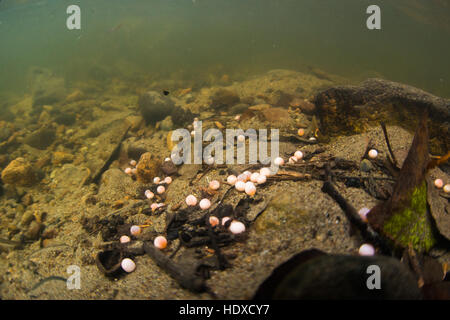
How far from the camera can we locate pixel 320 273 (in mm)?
1395

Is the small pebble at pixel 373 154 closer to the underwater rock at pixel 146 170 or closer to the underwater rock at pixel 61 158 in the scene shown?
the underwater rock at pixel 146 170

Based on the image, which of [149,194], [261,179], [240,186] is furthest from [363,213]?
[149,194]

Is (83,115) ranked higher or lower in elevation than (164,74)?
lower

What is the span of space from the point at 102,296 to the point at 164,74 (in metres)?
20.4

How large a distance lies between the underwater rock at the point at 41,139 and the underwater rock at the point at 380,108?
10.8 metres

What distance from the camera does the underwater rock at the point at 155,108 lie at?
25.3 feet

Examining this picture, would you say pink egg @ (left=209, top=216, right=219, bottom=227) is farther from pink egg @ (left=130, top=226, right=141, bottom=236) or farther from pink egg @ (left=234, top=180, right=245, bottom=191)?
pink egg @ (left=130, top=226, right=141, bottom=236)

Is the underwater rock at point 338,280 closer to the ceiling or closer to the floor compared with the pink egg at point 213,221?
closer to the ceiling

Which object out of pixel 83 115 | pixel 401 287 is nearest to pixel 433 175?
pixel 401 287

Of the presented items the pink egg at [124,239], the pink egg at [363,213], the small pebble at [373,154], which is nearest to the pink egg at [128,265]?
the pink egg at [124,239]

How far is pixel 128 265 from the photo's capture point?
264cm

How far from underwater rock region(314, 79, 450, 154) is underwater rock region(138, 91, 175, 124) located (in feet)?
17.9

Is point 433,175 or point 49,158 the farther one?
point 49,158
